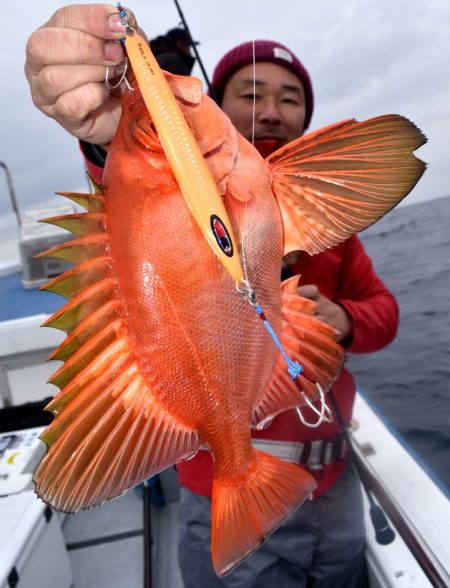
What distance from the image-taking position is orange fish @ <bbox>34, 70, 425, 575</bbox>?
2.80ft

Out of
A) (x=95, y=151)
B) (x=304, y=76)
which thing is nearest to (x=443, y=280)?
(x=304, y=76)

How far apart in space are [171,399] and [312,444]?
1054mm

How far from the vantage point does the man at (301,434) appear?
5.87 feet

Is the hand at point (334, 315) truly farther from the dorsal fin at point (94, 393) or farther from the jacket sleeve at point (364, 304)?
the dorsal fin at point (94, 393)

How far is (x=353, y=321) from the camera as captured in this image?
6.01 ft

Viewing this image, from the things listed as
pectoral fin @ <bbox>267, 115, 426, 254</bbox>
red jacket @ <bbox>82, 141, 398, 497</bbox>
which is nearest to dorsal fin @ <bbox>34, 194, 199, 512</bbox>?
pectoral fin @ <bbox>267, 115, 426, 254</bbox>

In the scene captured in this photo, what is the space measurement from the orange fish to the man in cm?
41

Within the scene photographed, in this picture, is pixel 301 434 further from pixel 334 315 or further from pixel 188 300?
pixel 188 300

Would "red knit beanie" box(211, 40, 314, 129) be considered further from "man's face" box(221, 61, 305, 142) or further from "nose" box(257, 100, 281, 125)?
"nose" box(257, 100, 281, 125)

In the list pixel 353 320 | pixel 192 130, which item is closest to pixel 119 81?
pixel 192 130

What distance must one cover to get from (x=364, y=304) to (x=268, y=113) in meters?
1.01

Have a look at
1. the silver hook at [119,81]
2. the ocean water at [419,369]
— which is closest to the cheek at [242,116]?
the silver hook at [119,81]

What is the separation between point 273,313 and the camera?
0.98 meters

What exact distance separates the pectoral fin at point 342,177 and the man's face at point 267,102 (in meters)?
1.27
